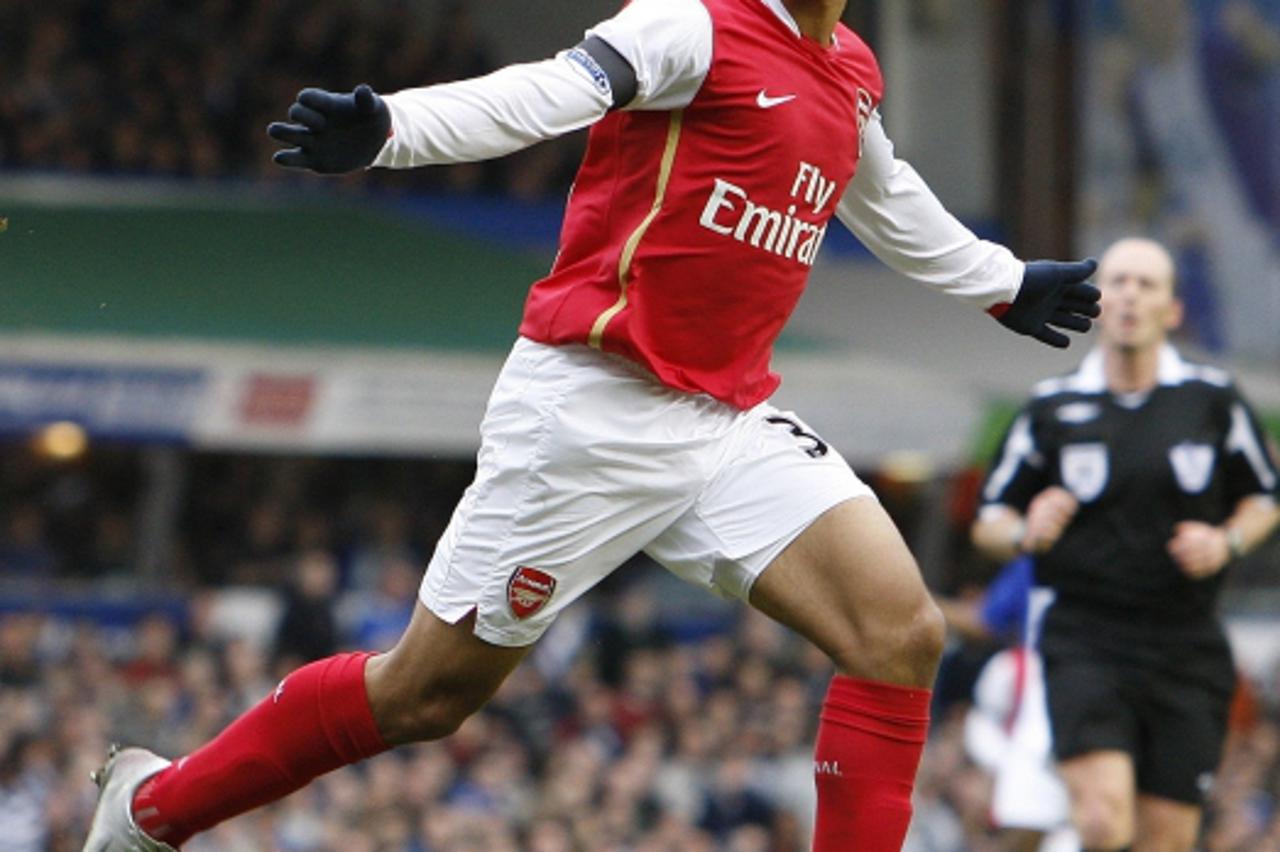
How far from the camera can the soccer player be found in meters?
5.15

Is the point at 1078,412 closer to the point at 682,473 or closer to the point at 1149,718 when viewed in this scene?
the point at 1149,718

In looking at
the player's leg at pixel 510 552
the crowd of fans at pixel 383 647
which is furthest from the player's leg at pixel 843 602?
the crowd of fans at pixel 383 647

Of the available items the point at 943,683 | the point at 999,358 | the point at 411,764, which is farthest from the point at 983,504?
the point at 999,358

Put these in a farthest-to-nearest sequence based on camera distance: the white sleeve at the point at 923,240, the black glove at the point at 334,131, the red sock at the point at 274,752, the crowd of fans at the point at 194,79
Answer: the crowd of fans at the point at 194,79
the white sleeve at the point at 923,240
the red sock at the point at 274,752
the black glove at the point at 334,131

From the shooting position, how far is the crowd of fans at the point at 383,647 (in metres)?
11.5

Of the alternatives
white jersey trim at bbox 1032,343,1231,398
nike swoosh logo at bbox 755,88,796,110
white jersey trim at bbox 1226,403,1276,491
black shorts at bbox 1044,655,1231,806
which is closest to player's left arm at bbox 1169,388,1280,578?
white jersey trim at bbox 1226,403,1276,491

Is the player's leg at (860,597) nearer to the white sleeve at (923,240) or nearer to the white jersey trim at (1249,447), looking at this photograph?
the white sleeve at (923,240)

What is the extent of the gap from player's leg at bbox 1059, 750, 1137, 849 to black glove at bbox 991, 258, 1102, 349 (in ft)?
5.83

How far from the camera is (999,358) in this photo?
62.2 feet

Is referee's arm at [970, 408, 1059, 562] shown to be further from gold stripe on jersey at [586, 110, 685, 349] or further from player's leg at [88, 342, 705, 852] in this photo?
gold stripe on jersey at [586, 110, 685, 349]

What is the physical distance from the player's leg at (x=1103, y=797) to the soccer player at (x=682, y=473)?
1.89 m

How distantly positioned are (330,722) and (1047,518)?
2.50 metres

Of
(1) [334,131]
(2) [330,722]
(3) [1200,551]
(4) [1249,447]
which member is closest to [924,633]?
(2) [330,722]

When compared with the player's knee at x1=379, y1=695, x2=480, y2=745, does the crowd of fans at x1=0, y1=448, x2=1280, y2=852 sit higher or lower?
lower
